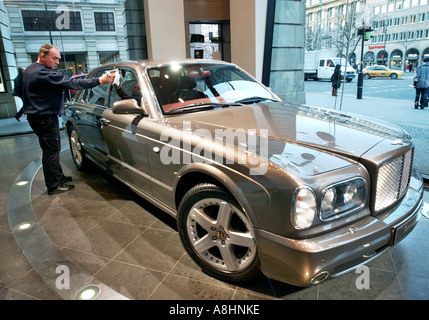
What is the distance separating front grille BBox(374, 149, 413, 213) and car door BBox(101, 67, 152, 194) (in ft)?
6.23

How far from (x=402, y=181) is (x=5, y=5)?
48.1 ft

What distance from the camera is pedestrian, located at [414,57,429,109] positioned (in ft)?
15.6

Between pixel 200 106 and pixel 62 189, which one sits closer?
pixel 200 106

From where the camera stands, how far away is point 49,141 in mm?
3811

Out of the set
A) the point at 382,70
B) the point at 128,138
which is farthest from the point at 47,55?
the point at 382,70

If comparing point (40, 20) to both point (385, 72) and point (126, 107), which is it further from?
point (385, 72)

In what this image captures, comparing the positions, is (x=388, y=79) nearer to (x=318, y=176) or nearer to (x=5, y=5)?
(x=318, y=176)

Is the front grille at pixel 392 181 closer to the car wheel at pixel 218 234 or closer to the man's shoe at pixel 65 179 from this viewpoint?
the car wheel at pixel 218 234

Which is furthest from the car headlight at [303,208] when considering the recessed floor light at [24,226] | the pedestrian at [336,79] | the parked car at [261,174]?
the pedestrian at [336,79]

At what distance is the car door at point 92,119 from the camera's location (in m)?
3.68

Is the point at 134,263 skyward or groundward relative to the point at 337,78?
groundward

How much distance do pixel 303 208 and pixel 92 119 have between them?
3.06m

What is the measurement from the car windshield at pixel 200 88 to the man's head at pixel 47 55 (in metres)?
1.45

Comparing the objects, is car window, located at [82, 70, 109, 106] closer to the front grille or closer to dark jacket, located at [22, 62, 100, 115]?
dark jacket, located at [22, 62, 100, 115]
